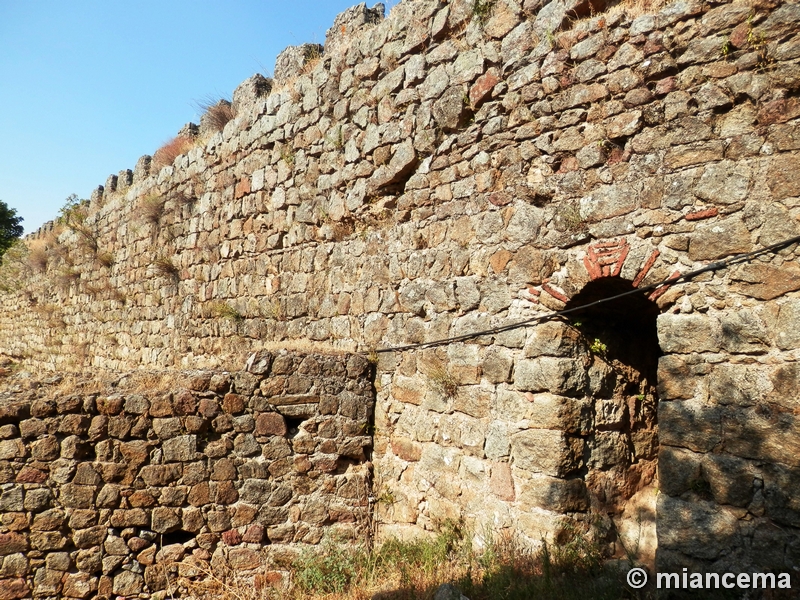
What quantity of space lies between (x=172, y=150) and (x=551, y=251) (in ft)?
23.7

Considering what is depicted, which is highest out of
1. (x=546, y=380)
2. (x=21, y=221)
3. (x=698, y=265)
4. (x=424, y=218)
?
(x=21, y=221)

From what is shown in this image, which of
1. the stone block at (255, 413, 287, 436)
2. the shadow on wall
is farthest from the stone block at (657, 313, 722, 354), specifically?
the stone block at (255, 413, 287, 436)

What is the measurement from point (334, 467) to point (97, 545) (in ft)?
6.19

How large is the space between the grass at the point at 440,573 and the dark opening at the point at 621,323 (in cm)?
131

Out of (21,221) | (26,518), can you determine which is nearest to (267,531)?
(26,518)

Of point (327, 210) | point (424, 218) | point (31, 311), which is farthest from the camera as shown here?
point (31, 311)

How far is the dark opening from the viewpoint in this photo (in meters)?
4.59

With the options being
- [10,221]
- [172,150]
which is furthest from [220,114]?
[10,221]

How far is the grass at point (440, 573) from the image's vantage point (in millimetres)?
4117

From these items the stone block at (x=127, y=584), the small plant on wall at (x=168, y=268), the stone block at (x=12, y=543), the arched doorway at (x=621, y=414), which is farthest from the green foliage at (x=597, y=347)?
the small plant on wall at (x=168, y=268)

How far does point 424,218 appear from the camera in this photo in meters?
5.89

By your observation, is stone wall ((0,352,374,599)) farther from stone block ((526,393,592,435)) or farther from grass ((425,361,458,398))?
stone block ((526,393,592,435))

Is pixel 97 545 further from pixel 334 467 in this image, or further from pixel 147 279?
pixel 147 279

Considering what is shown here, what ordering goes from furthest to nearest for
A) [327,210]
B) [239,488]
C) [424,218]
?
[327,210]
[424,218]
[239,488]
